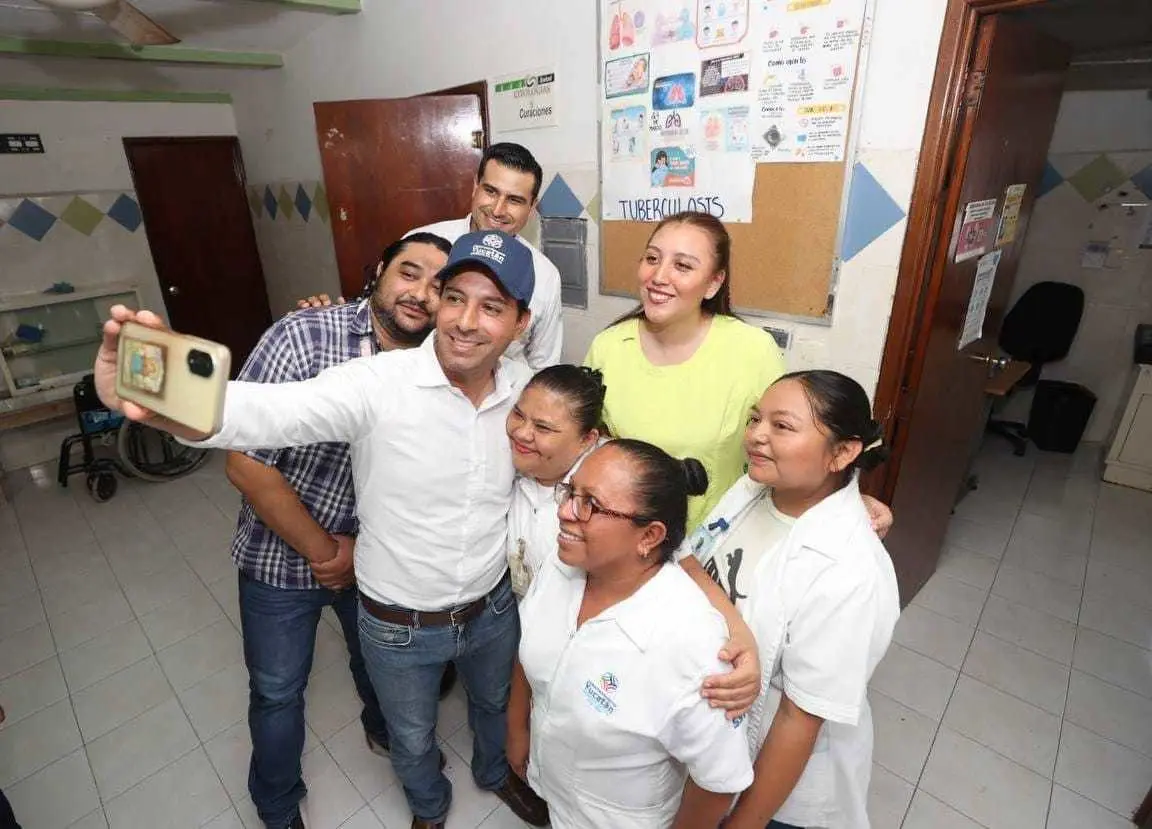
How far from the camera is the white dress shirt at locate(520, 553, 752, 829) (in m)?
0.98

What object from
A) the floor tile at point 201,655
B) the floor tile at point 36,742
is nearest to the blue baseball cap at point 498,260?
the floor tile at point 201,655

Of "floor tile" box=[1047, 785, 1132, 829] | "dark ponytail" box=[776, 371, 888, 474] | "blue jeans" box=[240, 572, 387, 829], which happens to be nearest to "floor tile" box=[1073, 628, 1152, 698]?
"floor tile" box=[1047, 785, 1132, 829]

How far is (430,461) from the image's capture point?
1222mm

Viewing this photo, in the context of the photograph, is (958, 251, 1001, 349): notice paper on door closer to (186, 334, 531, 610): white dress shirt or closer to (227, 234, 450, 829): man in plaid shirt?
(186, 334, 531, 610): white dress shirt

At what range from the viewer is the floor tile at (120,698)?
2219 millimetres

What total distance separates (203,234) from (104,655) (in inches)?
154

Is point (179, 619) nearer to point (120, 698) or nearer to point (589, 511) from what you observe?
point (120, 698)

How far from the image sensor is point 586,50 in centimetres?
247

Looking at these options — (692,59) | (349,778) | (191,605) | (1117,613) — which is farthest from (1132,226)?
(191,605)

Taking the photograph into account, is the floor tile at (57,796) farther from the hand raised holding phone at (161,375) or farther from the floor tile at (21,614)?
the hand raised holding phone at (161,375)

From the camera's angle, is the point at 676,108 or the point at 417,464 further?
the point at 676,108

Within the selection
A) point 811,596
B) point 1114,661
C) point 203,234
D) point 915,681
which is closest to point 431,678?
point 811,596

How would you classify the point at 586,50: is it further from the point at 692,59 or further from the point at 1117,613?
the point at 1117,613

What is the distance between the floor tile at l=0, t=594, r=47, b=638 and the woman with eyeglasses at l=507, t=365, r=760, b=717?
2.75 metres
